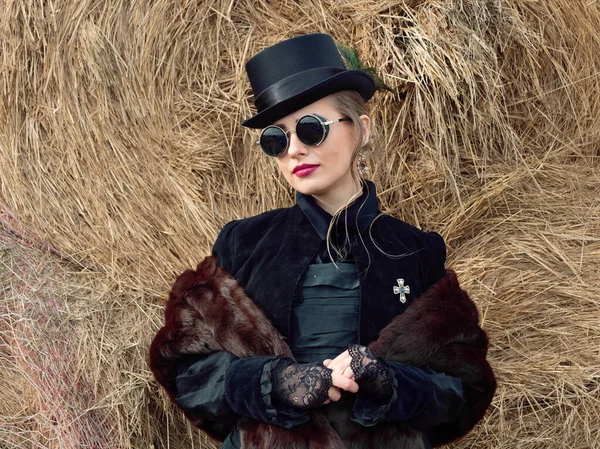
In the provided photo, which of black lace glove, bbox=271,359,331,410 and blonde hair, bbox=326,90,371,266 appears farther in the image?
blonde hair, bbox=326,90,371,266

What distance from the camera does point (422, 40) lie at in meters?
2.65

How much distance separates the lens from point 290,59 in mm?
2039

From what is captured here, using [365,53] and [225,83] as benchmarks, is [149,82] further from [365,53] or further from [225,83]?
[365,53]

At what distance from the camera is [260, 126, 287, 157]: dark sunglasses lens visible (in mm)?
2006

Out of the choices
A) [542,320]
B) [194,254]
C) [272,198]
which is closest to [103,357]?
[194,254]

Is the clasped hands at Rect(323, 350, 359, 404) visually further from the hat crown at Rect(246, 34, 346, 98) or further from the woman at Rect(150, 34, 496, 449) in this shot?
the hat crown at Rect(246, 34, 346, 98)

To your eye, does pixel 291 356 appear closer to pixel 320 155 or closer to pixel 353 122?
pixel 320 155

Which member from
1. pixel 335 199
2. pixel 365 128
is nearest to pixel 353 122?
pixel 365 128

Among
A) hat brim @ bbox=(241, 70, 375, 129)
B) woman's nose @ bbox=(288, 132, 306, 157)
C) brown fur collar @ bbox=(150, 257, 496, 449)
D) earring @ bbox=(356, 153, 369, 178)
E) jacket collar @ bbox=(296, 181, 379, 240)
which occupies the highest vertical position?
hat brim @ bbox=(241, 70, 375, 129)

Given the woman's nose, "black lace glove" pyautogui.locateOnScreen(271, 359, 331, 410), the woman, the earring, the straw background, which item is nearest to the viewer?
"black lace glove" pyautogui.locateOnScreen(271, 359, 331, 410)

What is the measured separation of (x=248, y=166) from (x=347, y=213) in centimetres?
89

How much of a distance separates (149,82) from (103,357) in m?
0.95

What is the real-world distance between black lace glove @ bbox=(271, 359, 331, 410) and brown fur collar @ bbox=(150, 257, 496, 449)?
0.11m

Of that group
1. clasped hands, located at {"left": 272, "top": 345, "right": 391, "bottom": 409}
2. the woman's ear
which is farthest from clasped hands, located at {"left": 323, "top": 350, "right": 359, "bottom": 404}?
the woman's ear
